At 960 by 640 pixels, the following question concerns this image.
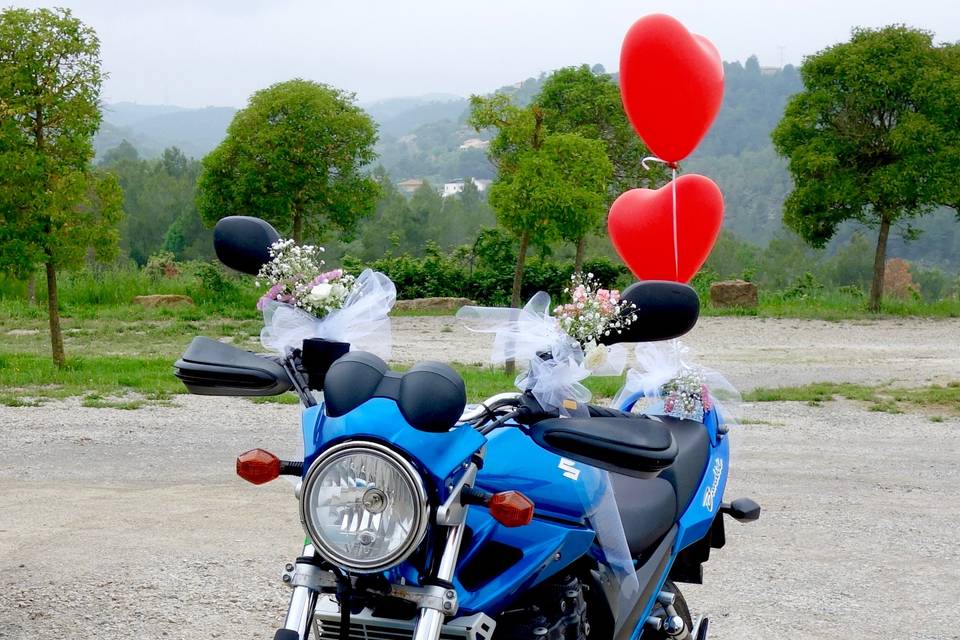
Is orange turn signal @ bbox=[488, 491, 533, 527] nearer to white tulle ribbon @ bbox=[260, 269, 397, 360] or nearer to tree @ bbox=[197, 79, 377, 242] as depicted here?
white tulle ribbon @ bbox=[260, 269, 397, 360]

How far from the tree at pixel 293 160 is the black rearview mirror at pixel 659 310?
14745 mm

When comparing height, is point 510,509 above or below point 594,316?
below

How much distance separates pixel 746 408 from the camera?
9.38 m

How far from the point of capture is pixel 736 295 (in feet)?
62.8

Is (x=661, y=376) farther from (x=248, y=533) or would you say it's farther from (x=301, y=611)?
(x=248, y=533)

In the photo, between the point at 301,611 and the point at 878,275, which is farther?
the point at 878,275

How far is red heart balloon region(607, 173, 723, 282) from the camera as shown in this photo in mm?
5703

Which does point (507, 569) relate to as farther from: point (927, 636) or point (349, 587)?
point (927, 636)

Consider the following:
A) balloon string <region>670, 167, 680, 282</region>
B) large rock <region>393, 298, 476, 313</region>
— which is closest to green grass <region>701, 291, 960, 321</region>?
large rock <region>393, 298, 476, 313</region>

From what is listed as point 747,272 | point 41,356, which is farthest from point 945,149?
point 41,356

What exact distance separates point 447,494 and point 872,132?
17.7 metres

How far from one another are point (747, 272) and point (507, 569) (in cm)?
2056

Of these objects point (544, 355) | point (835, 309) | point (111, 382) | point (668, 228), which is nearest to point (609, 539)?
point (544, 355)

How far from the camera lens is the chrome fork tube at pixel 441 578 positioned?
1870 millimetres
